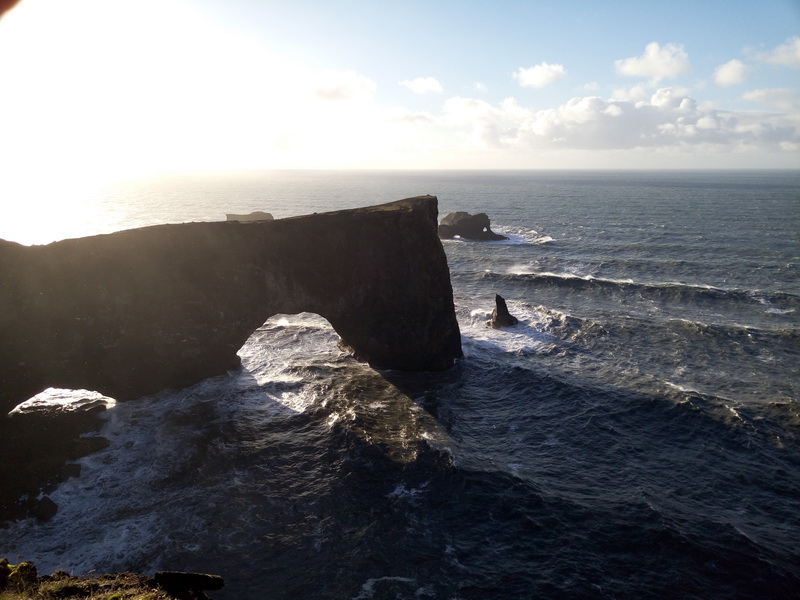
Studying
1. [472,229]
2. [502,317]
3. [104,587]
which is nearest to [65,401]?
[104,587]

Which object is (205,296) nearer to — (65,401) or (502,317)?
(65,401)

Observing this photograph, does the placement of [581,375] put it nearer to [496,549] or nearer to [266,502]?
[496,549]

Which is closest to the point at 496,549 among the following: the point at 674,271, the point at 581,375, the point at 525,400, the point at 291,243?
the point at 525,400

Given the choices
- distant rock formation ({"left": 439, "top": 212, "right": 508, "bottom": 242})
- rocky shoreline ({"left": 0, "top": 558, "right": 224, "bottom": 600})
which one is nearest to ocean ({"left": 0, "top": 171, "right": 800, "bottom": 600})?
rocky shoreline ({"left": 0, "top": 558, "right": 224, "bottom": 600})

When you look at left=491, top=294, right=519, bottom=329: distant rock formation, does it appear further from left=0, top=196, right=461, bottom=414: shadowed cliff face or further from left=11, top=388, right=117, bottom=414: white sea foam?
left=11, top=388, right=117, bottom=414: white sea foam

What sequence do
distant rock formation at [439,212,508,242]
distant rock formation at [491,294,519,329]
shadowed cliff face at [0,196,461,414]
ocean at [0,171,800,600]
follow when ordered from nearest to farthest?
ocean at [0,171,800,600], shadowed cliff face at [0,196,461,414], distant rock formation at [491,294,519,329], distant rock formation at [439,212,508,242]

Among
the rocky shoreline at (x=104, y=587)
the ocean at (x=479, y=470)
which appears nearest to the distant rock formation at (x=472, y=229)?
A: the ocean at (x=479, y=470)
